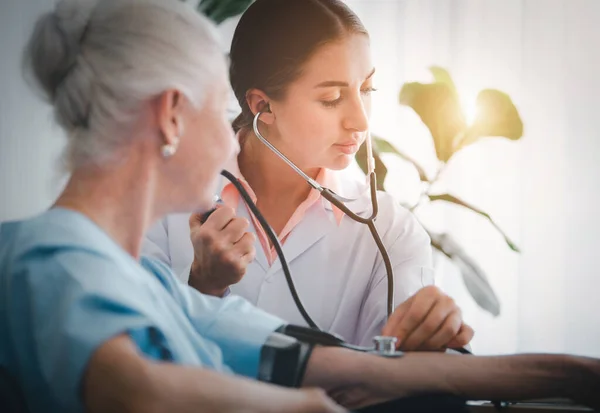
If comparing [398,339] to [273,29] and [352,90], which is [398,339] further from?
[273,29]

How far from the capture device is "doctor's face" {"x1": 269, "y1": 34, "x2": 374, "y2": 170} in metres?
1.10

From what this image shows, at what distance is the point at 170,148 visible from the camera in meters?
0.72

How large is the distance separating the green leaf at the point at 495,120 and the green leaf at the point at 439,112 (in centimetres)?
3

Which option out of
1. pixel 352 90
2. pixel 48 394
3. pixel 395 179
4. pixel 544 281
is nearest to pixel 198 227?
pixel 352 90

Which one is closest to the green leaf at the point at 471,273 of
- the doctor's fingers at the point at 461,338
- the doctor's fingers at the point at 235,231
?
the doctor's fingers at the point at 461,338

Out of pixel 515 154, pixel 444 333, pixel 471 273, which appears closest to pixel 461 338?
pixel 444 333

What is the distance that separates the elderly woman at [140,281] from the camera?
0.54 meters

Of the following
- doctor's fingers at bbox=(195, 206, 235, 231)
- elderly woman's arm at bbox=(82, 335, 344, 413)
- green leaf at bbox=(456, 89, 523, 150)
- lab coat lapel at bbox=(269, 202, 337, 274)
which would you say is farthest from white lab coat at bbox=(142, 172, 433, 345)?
elderly woman's arm at bbox=(82, 335, 344, 413)

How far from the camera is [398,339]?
0.91m

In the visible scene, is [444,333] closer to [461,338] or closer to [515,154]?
[461,338]

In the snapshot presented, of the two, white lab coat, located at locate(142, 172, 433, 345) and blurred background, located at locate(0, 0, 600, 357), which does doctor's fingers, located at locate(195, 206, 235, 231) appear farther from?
blurred background, located at locate(0, 0, 600, 357)

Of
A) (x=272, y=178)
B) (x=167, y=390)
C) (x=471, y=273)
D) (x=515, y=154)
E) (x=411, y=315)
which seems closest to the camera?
(x=167, y=390)

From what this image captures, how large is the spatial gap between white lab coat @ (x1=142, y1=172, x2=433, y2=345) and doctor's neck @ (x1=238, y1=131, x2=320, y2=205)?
44mm

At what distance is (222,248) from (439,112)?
627 mm
